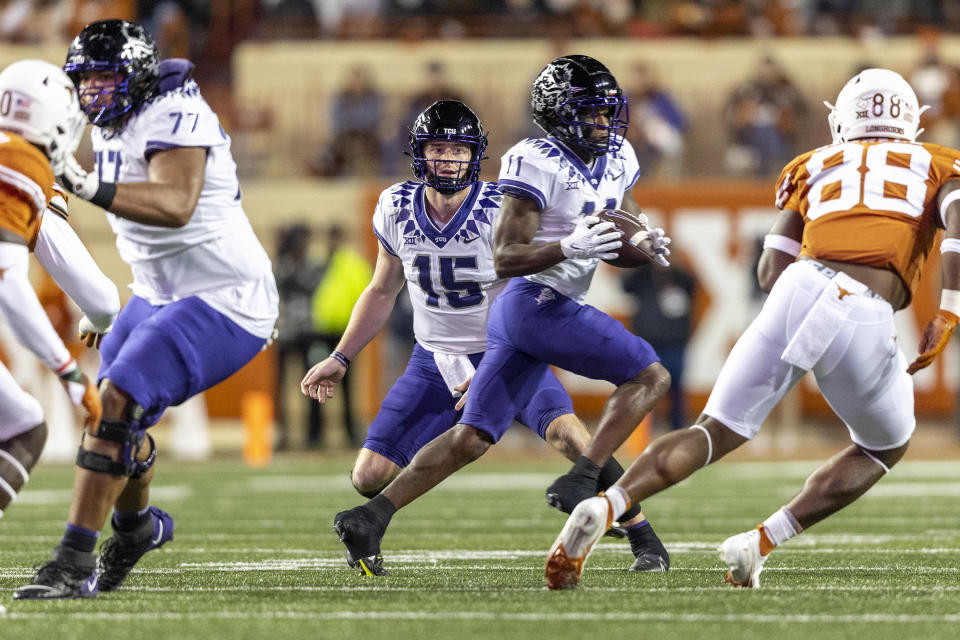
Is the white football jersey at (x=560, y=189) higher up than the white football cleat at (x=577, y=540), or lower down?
higher up

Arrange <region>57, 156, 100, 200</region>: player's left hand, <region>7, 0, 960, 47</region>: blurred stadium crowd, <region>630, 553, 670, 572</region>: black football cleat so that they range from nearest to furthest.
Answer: <region>57, 156, 100, 200</region>: player's left hand < <region>630, 553, 670, 572</region>: black football cleat < <region>7, 0, 960, 47</region>: blurred stadium crowd

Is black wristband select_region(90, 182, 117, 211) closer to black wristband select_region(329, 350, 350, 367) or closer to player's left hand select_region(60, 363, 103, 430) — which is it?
player's left hand select_region(60, 363, 103, 430)

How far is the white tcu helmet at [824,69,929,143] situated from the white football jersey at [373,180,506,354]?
1285 mm

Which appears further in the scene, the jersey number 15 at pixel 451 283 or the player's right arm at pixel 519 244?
the jersey number 15 at pixel 451 283

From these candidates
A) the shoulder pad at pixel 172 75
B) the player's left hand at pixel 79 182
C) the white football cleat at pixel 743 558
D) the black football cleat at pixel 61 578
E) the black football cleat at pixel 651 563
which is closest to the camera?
the player's left hand at pixel 79 182

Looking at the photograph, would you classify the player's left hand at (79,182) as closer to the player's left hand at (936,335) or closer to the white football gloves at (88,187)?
the white football gloves at (88,187)

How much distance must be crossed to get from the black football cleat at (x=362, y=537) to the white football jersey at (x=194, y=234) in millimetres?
732

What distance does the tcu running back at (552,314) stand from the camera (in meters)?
5.07

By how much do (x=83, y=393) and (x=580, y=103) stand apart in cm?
196

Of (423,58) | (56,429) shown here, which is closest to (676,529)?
(56,429)

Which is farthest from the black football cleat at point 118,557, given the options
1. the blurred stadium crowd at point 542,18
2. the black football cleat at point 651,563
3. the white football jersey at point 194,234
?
the blurred stadium crowd at point 542,18

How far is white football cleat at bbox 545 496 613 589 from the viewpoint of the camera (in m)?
4.50

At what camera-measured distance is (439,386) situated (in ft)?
18.5

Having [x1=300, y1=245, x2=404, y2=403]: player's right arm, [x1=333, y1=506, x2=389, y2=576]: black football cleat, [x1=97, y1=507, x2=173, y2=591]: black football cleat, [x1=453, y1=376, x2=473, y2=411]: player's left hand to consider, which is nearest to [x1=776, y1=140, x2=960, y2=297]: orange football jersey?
[x1=453, y1=376, x2=473, y2=411]: player's left hand
